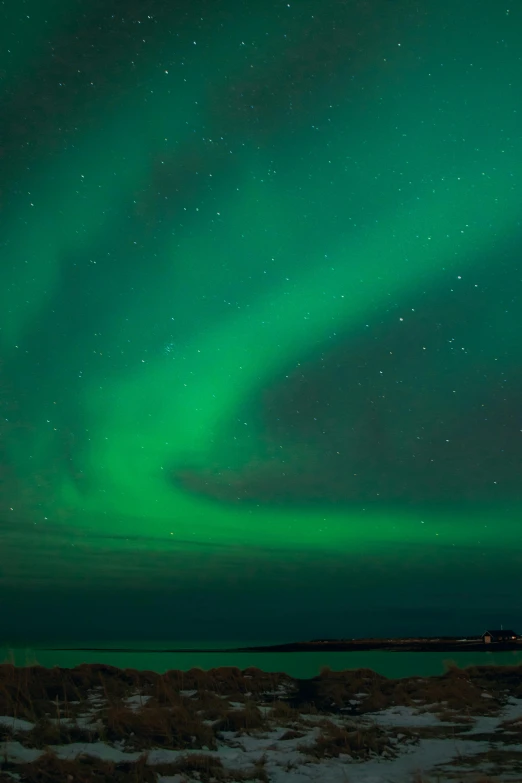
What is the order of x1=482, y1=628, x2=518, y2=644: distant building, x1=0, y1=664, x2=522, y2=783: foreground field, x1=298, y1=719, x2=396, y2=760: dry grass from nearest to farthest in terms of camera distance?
x1=0, y1=664, x2=522, y2=783: foreground field → x1=298, y1=719, x2=396, y2=760: dry grass → x1=482, y1=628, x2=518, y2=644: distant building

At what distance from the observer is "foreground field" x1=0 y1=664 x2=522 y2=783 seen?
376 inches

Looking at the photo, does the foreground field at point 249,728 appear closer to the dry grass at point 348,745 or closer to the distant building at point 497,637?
the dry grass at point 348,745

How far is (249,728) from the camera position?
40.8 feet

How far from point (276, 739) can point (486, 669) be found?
34.5ft

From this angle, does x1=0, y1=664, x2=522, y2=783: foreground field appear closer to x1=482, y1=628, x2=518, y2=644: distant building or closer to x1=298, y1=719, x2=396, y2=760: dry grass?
x1=298, y1=719, x2=396, y2=760: dry grass

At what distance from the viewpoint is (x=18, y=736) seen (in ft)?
35.3

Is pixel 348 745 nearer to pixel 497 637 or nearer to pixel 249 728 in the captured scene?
pixel 249 728

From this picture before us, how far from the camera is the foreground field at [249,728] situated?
955 cm

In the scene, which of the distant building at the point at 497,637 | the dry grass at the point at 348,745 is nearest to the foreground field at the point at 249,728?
the dry grass at the point at 348,745

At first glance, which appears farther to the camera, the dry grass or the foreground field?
the dry grass

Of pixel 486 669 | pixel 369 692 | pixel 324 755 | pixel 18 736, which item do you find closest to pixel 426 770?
pixel 324 755

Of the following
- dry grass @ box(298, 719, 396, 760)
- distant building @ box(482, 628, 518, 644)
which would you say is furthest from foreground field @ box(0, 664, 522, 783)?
distant building @ box(482, 628, 518, 644)

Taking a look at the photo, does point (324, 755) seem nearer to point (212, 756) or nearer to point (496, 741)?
point (212, 756)

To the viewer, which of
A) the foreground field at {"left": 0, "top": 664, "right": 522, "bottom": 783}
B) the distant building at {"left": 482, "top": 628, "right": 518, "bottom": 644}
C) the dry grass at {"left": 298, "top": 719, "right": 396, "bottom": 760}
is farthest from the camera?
the distant building at {"left": 482, "top": 628, "right": 518, "bottom": 644}
